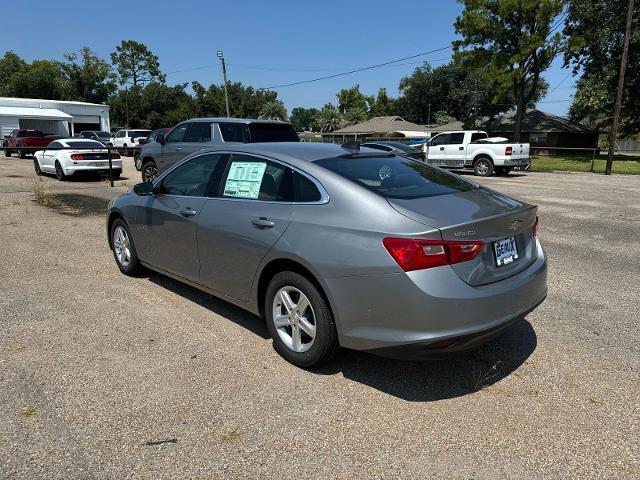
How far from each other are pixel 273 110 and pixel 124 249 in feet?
262

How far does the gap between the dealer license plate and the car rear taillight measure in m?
0.40

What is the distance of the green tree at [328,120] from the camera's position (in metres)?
89.3

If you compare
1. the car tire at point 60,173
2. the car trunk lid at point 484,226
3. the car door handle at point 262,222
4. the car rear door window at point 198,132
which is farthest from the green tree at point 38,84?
the car trunk lid at point 484,226

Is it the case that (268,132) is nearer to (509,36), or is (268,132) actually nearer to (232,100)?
(509,36)

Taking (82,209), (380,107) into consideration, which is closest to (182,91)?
(380,107)

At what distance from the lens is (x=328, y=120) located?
297ft

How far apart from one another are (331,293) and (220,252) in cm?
126

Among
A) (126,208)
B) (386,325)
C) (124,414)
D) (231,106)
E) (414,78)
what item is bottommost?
(124,414)

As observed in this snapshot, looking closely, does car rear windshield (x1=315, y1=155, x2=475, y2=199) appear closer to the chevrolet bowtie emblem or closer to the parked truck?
the chevrolet bowtie emblem

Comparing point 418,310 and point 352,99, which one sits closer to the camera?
point 418,310

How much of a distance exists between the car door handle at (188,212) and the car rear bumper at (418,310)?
173cm

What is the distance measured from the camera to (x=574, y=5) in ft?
104

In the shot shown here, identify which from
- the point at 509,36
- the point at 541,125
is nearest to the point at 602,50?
the point at 509,36

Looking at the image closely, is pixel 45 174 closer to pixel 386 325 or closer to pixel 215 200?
pixel 215 200
